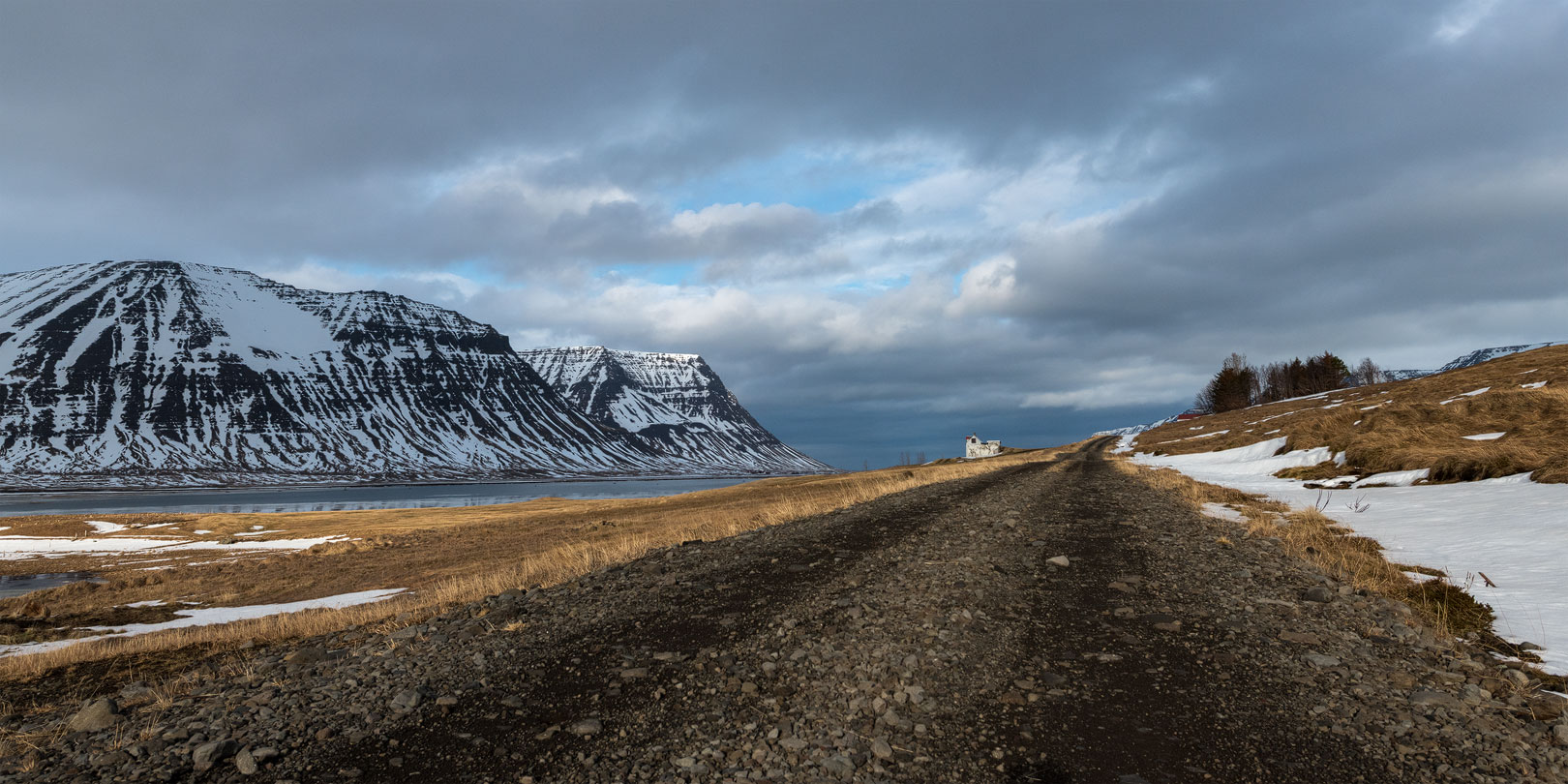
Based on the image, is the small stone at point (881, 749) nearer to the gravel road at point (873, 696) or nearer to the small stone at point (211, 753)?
the gravel road at point (873, 696)

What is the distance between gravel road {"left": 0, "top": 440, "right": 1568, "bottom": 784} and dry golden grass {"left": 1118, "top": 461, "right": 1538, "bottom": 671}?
412 mm

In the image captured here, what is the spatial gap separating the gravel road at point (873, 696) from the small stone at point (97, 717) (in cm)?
5

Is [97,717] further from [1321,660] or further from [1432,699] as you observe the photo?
[1432,699]

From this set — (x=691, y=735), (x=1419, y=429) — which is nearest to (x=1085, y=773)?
(x=691, y=735)

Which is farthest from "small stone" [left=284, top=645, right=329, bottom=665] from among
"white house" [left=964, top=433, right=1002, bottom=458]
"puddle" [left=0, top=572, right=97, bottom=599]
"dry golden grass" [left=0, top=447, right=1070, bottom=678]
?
"white house" [left=964, top=433, right=1002, bottom=458]

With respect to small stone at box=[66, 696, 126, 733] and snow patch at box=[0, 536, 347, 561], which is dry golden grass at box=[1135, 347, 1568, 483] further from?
snow patch at box=[0, 536, 347, 561]

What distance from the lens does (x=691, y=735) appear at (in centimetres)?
603

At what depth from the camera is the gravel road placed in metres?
5.48

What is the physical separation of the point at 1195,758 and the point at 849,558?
345 inches

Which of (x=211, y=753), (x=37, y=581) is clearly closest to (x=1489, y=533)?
(x=211, y=753)

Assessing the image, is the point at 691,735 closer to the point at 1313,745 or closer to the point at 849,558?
the point at 1313,745

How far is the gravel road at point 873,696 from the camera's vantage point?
548cm

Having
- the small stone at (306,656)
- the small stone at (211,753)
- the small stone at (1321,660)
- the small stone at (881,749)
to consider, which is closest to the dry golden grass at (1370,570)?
the small stone at (1321,660)

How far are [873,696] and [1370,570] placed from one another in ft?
32.9
